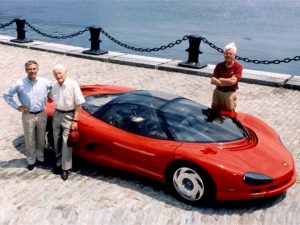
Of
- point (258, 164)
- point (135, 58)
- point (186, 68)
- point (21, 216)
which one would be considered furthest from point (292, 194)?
point (135, 58)

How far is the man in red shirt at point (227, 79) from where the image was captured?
711 cm

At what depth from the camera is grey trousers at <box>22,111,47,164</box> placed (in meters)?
6.20

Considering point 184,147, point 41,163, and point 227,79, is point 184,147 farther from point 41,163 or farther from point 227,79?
point 41,163

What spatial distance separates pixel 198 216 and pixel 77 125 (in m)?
2.23

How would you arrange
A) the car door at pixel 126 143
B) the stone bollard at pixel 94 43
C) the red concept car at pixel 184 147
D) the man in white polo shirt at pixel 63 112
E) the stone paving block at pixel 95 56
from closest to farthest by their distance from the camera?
the red concept car at pixel 184 147
the car door at pixel 126 143
the man in white polo shirt at pixel 63 112
the stone paving block at pixel 95 56
the stone bollard at pixel 94 43

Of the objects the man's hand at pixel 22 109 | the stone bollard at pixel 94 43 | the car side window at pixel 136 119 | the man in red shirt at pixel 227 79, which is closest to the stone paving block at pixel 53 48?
the stone bollard at pixel 94 43

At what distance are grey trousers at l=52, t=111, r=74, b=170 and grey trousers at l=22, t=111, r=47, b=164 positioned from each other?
0.85ft

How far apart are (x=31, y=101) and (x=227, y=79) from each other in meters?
3.29

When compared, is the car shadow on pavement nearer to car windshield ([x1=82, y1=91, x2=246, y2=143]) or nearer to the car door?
the car door

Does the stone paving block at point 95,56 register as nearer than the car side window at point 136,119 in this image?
No

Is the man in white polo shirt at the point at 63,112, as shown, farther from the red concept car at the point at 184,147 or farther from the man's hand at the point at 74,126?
the red concept car at the point at 184,147

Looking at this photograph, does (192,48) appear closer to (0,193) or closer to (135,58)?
(135,58)

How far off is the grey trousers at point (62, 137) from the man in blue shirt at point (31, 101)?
28 cm

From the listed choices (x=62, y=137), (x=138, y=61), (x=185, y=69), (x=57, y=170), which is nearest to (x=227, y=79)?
(x=62, y=137)
